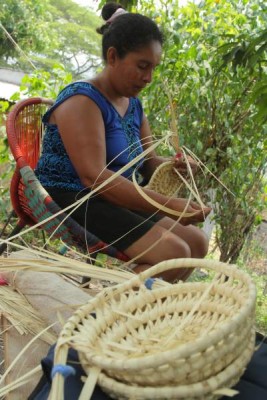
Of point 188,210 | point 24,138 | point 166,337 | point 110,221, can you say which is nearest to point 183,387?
point 166,337

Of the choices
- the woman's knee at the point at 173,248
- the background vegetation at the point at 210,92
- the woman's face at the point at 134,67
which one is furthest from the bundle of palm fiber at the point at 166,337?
the background vegetation at the point at 210,92

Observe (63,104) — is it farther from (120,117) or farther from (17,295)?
(17,295)

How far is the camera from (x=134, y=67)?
73.4 inches

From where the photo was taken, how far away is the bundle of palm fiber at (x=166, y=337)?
0.77 metres

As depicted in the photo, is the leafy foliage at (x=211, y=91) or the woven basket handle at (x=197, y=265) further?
the leafy foliage at (x=211, y=91)

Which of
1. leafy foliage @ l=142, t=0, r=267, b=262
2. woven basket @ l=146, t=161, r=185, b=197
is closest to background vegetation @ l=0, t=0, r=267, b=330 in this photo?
leafy foliage @ l=142, t=0, r=267, b=262

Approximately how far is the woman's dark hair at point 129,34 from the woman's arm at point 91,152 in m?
0.24

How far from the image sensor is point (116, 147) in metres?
1.93

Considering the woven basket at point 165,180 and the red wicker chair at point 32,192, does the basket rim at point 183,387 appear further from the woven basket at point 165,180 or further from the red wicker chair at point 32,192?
the woven basket at point 165,180

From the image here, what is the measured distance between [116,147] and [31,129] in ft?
1.81

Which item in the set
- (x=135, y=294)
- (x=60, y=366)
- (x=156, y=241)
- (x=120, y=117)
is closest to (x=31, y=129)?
(x=120, y=117)

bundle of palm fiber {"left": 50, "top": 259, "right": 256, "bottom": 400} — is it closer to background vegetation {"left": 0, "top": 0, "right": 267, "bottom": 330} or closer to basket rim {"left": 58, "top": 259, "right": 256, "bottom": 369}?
basket rim {"left": 58, "top": 259, "right": 256, "bottom": 369}

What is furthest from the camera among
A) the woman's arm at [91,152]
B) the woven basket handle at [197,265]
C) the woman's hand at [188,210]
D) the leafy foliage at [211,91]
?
the leafy foliage at [211,91]

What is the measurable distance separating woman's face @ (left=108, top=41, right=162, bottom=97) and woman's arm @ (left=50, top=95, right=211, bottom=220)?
156mm
